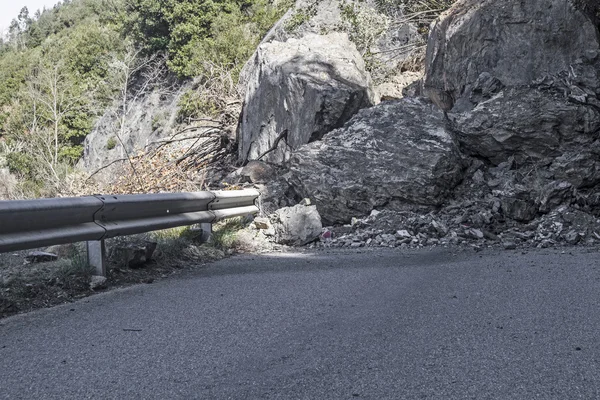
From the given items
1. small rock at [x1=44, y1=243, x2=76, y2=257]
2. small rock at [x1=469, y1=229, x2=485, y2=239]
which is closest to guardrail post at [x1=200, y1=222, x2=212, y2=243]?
small rock at [x1=44, y1=243, x2=76, y2=257]

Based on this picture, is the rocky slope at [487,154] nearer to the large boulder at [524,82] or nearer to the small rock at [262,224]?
the large boulder at [524,82]

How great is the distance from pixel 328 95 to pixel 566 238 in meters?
5.68

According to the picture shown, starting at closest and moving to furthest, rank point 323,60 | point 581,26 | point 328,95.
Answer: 1. point 581,26
2. point 328,95
3. point 323,60

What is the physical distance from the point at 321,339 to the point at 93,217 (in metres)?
2.77

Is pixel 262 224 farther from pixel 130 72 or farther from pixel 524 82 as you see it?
pixel 130 72

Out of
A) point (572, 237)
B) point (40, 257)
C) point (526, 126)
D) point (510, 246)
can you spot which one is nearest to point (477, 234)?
point (510, 246)

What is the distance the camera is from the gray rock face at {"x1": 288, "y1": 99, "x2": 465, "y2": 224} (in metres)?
9.65

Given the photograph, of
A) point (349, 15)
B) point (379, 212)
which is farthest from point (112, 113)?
point (379, 212)

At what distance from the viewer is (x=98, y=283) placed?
519cm

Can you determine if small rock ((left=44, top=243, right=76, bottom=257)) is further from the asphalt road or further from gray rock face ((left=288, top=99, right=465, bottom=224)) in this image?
gray rock face ((left=288, top=99, right=465, bottom=224))

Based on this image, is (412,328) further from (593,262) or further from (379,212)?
(379,212)

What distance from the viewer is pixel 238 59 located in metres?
23.1

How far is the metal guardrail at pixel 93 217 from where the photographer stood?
4531 millimetres

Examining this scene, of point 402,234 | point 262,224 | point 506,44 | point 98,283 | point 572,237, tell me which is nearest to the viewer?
point 98,283
